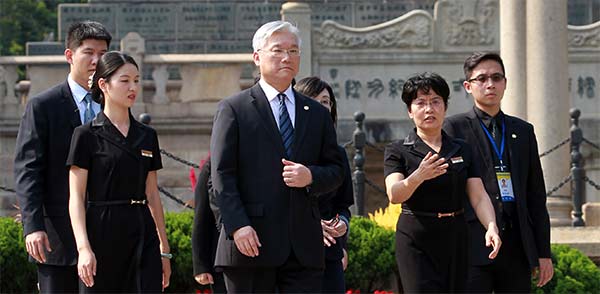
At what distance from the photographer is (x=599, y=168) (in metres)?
20.1

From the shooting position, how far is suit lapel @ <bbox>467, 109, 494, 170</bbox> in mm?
8664

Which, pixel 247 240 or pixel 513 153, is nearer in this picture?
pixel 247 240

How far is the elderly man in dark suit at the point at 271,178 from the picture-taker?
7.16 meters

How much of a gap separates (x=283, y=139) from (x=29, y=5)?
29.5 metres

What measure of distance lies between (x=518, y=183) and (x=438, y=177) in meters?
0.69

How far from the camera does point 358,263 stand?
472 inches

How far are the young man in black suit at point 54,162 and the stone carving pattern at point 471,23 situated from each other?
12.7 meters

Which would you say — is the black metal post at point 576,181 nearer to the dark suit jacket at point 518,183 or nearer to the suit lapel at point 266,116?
the dark suit jacket at point 518,183

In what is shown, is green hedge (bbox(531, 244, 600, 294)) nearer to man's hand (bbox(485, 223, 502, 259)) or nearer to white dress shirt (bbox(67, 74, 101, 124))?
man's hand (bbox(485, 223, 502, 259))

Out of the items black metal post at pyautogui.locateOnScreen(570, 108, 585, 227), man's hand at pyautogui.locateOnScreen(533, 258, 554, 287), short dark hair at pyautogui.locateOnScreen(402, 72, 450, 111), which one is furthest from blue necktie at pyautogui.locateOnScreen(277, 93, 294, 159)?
black metal post at pyautogui.locateOnScreen(570, 108, 585, 227)

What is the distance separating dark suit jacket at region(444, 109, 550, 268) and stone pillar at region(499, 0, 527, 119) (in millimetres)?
6289

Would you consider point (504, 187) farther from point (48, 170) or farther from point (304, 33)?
point (304, 33)

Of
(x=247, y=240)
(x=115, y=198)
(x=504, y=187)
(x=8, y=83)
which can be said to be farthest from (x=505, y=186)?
(x=8, y=83)

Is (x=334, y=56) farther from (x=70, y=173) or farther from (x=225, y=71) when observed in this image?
(x=70, y=173)
